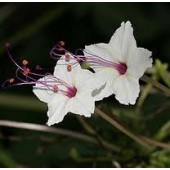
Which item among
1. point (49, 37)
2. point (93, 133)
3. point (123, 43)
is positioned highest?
point (49, 37)

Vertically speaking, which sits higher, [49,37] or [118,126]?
[49,37]

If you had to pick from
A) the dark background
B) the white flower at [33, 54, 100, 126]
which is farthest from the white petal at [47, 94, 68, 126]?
the dark background

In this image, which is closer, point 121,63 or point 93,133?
point 121,63

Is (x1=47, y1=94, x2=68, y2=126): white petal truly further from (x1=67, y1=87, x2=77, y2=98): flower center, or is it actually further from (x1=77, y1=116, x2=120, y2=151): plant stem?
(x1=77, y1=116, x2=120, y2=151): plant stem

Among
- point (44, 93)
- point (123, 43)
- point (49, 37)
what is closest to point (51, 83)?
point (44, 93)

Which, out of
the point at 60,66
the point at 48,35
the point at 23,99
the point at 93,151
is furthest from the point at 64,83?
the point at 48,35

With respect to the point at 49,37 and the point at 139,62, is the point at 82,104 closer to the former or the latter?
the point at 139,62

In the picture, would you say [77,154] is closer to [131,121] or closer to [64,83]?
[131,121]
